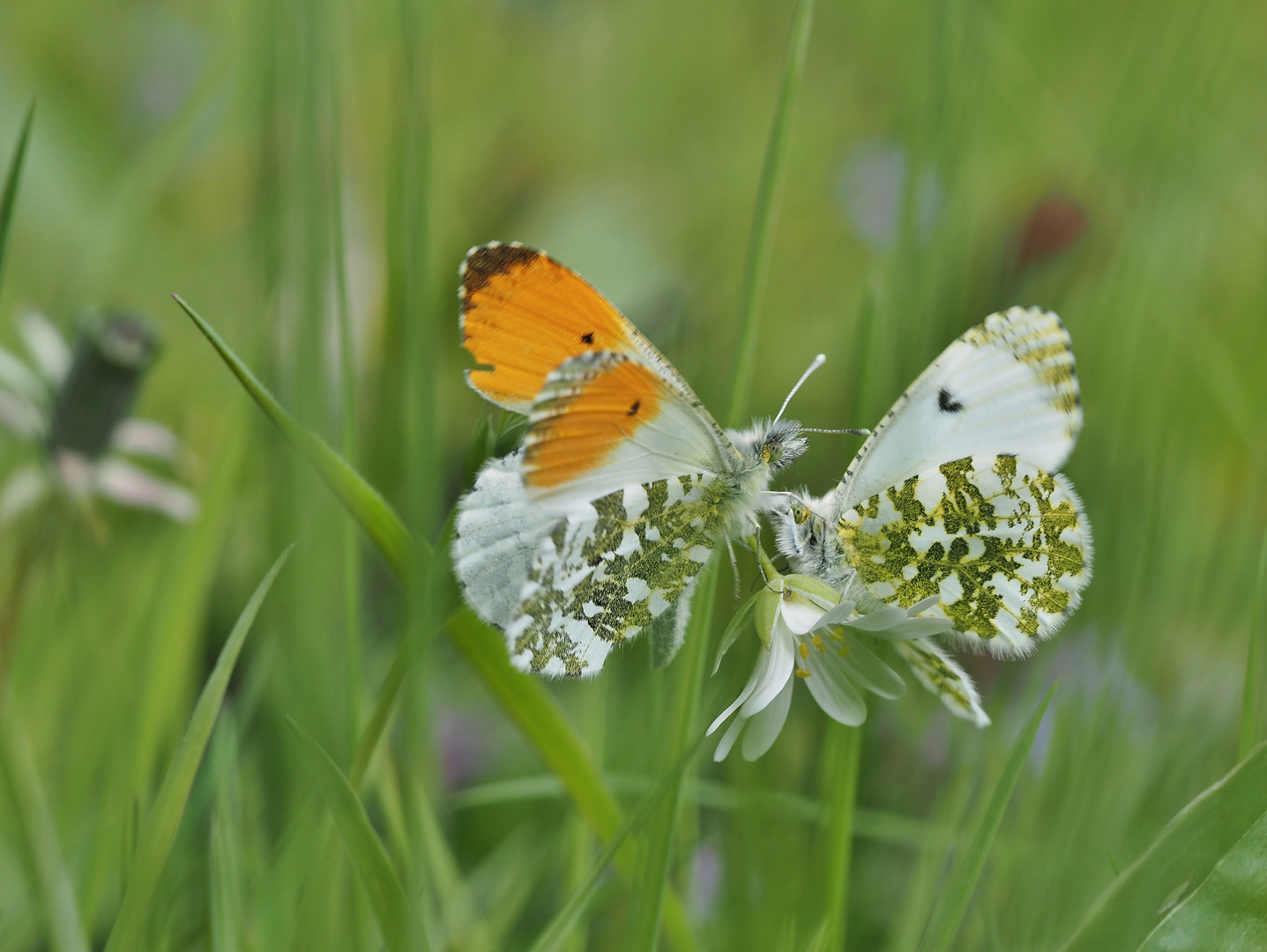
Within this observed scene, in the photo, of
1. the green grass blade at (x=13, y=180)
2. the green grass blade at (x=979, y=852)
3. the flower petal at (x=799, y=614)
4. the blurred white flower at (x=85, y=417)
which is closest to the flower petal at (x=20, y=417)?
the blurred white flower at (x=85, y=417)

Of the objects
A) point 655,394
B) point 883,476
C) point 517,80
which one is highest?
point 517,80

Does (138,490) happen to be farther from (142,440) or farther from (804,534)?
(804,534)

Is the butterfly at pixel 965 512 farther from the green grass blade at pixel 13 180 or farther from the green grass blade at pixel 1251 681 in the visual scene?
the green grass blade at pixel 13 180

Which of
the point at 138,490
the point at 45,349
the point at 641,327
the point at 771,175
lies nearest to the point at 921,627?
the point at 771,175

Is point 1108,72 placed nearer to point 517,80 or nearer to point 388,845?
point 517,80

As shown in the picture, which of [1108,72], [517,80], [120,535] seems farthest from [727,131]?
[120,535]

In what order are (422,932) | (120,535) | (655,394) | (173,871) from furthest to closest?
(120,535), (173,871), (655,394), (422,932)

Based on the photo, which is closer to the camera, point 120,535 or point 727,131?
point 120,535
